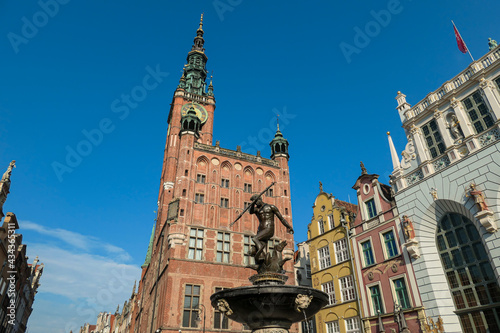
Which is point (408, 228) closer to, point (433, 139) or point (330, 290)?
point (433, 139)

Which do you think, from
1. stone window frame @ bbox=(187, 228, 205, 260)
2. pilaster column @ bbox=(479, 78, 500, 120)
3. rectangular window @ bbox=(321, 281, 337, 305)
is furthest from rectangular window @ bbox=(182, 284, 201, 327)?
pilaster column @ bbox=(479, 78, 500, 120)

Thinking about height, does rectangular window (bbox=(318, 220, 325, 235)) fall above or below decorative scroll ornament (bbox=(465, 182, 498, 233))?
above

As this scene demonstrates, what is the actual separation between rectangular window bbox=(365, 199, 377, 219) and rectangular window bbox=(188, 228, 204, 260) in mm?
15416

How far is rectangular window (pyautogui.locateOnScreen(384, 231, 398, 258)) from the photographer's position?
22.8m

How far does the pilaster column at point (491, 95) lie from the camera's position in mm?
18797

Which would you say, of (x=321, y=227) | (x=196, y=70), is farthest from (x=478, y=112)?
(x=196, y=70)

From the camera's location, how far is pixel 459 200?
63.4 feet

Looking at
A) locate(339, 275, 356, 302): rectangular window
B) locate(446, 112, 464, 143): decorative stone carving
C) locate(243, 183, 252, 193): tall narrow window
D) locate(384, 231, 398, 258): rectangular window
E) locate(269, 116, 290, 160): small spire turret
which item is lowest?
locate(339, 275, 356, 302): rectangular window

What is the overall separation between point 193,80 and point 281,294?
164 ft

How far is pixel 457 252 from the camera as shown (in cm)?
1966

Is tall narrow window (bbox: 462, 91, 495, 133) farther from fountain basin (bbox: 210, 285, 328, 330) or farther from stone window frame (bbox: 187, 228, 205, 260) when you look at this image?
stone window frame (bbox: 187, 228, 205, 260)

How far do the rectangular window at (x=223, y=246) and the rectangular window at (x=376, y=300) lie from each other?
13.3 meters

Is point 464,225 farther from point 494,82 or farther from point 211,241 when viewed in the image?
point 211,241

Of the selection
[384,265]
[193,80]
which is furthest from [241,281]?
[193,80]
